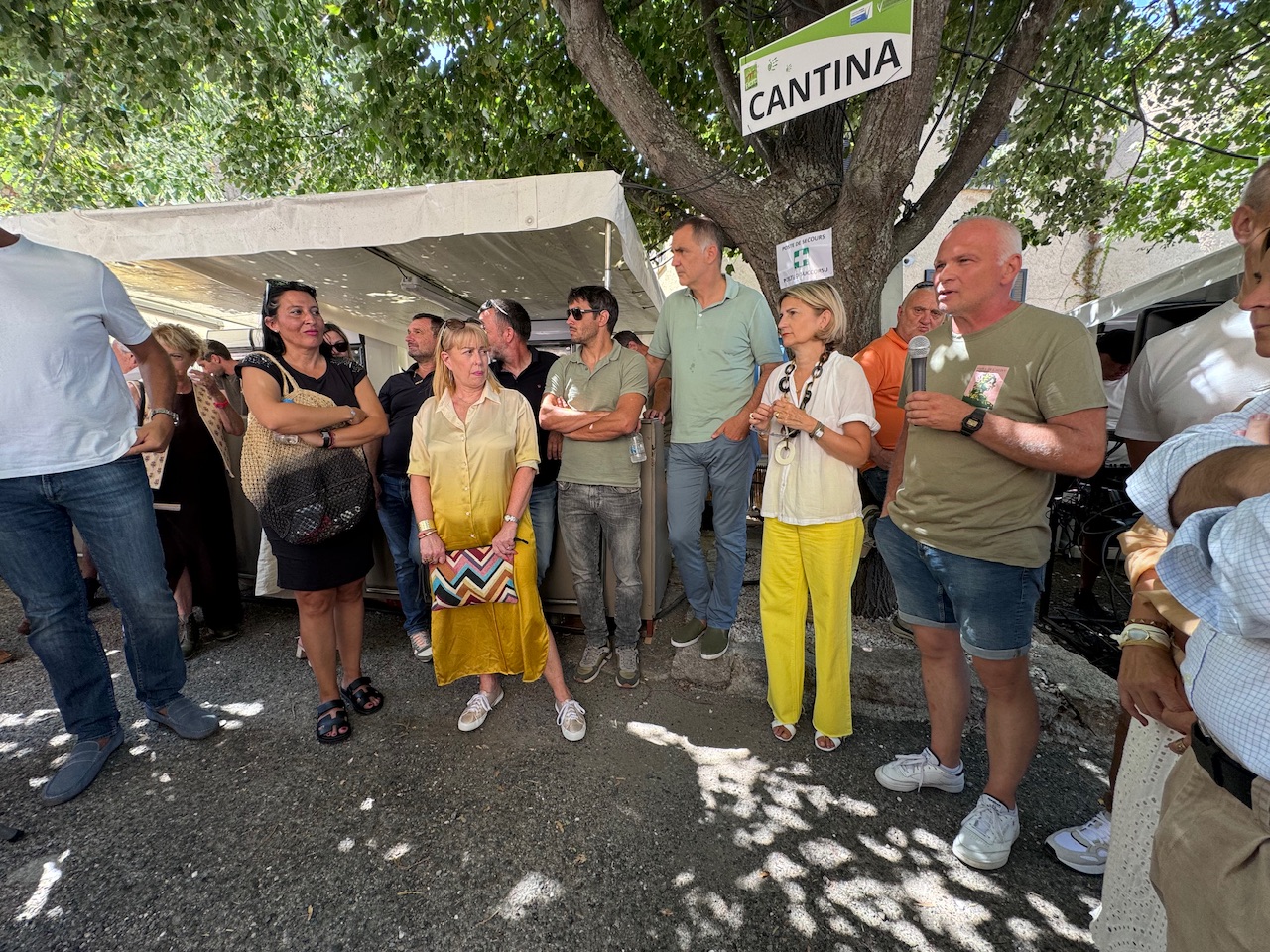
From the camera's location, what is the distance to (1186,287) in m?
4.89

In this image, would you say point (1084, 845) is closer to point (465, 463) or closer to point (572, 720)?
point (572, 720)

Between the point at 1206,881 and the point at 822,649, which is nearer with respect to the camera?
the point at 1206,881

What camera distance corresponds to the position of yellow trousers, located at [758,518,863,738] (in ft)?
7.48

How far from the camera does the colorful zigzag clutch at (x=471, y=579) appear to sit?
235 centimetres

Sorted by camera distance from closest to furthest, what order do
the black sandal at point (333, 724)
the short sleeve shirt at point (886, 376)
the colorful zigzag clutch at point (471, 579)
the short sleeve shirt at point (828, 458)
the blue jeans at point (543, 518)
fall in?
1. the short sleeve shirt at point (828, 458)
2. the colorful zigzag clutch at point (471, 579)
3. the black sandal at point (333, 724)
4. the short sleeve shirt at point (886, 376)
5. the blue jeans at point (543, 518)

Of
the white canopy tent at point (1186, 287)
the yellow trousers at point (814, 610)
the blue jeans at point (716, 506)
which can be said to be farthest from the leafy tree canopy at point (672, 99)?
the yellow trousers at point (814, 610)

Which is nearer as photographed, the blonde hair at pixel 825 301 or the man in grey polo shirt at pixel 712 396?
the blonde hair at pixel 825 301

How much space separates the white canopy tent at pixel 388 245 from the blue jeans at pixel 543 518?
1460mm

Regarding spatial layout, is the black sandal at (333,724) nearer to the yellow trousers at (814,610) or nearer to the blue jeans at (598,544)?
the blue jeans at (598,544)

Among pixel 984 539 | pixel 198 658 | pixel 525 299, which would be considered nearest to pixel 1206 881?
pixel 984 539

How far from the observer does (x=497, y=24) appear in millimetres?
4602

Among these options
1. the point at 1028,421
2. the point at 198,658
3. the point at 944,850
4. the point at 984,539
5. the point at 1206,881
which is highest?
the point at 1028,421

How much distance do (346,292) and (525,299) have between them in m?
1.89

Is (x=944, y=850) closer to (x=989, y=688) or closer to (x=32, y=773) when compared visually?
(x=989, y=688)
